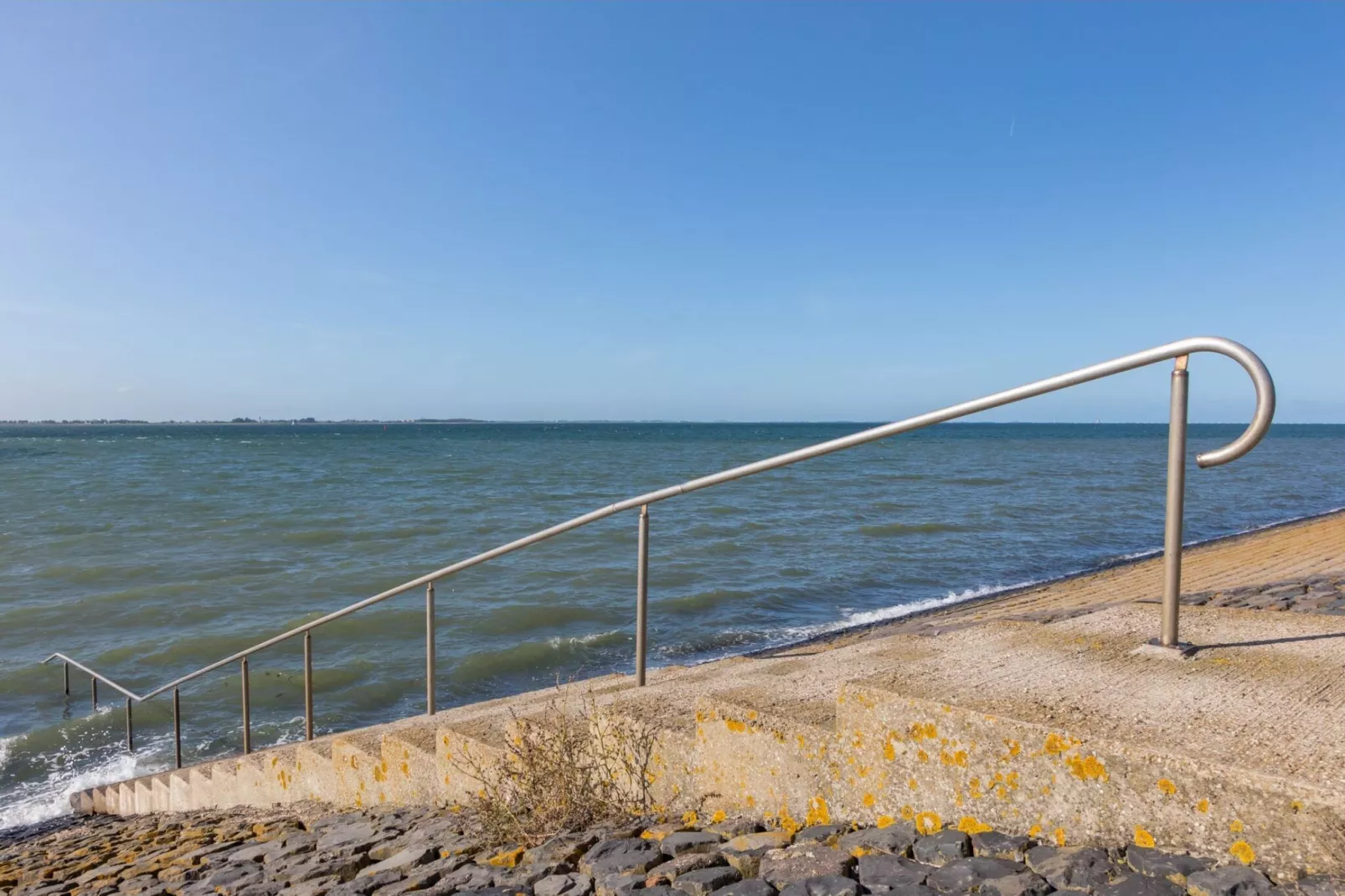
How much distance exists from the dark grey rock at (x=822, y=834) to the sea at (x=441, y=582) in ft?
19.1

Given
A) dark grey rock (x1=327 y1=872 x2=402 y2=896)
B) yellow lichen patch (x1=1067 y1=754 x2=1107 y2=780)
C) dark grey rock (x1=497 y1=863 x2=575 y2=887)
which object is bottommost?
dark grey rock (x1=327 y1=872 x2=402 y2=896)

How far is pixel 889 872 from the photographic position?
5.93 ft

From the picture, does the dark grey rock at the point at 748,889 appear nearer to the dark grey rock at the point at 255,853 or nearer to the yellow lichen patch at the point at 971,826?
the yellow lichen patch at the point at 971,826

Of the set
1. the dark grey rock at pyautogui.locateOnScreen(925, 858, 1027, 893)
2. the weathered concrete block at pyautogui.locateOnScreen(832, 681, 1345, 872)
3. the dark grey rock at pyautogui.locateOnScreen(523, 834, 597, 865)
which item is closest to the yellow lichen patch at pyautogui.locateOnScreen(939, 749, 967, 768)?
the weathered concrete block at pyautogui.locateOnScreen(832, 681, 1345, 872)

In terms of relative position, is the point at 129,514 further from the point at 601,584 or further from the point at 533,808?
the point at 533,808

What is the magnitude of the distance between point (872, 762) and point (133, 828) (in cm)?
537

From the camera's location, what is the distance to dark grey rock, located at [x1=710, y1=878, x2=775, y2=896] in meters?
1.88

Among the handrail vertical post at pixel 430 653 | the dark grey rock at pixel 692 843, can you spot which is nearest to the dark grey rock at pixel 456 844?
the dark grey rock at pixel 692 843

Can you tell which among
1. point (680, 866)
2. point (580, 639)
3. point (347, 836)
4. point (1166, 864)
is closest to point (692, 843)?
point (680, 866)

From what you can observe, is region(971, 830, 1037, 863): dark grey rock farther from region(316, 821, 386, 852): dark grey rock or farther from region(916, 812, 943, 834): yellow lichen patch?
region(316, 821, 386, 852): dark grey rock

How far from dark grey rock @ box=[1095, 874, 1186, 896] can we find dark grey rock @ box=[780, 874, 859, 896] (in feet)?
1.66

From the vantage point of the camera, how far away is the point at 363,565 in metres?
15.7

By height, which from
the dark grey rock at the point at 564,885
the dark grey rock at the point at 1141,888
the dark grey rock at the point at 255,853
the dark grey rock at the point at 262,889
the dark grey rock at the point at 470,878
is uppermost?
the dark grey rock at the point at 1141,888

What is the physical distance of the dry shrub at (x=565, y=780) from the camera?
254 centimetres
